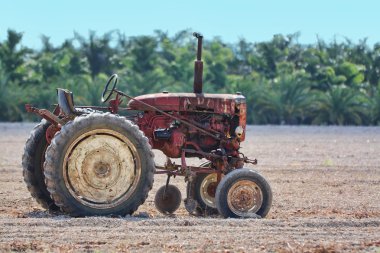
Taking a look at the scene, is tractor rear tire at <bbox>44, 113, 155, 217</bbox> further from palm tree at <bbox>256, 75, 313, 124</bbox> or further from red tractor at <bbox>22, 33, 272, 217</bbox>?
palm tree at <bbox>256, 75, 313, 124</bbox>

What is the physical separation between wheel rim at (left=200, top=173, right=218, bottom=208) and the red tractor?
12 mm

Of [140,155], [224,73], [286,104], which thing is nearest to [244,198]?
[140,155]

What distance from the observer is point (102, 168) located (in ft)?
41.6

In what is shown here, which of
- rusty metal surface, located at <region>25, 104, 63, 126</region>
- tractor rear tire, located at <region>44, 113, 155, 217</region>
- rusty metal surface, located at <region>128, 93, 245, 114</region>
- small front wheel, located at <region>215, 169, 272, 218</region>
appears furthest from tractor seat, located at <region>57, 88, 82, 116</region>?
small front wheel, located at <region>215, 169, 272, 218</region>

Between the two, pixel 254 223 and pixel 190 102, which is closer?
pixel 254 223

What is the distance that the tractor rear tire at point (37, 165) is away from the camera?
1371 centimetres

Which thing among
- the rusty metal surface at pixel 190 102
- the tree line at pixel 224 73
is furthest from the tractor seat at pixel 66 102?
the tree line at pixel 224 73

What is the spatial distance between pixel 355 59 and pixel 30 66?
1597 cm

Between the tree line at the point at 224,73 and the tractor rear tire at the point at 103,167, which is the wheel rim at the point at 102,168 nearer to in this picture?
the tractor rear tire at the point at 103,167

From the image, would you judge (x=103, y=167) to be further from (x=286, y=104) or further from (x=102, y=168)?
(x=286, y=104)

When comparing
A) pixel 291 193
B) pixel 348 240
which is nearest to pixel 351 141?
pixel 291 193

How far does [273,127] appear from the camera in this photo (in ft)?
144

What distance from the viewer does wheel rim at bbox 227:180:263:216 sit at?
13.0 m

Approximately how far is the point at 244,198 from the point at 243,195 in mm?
45
